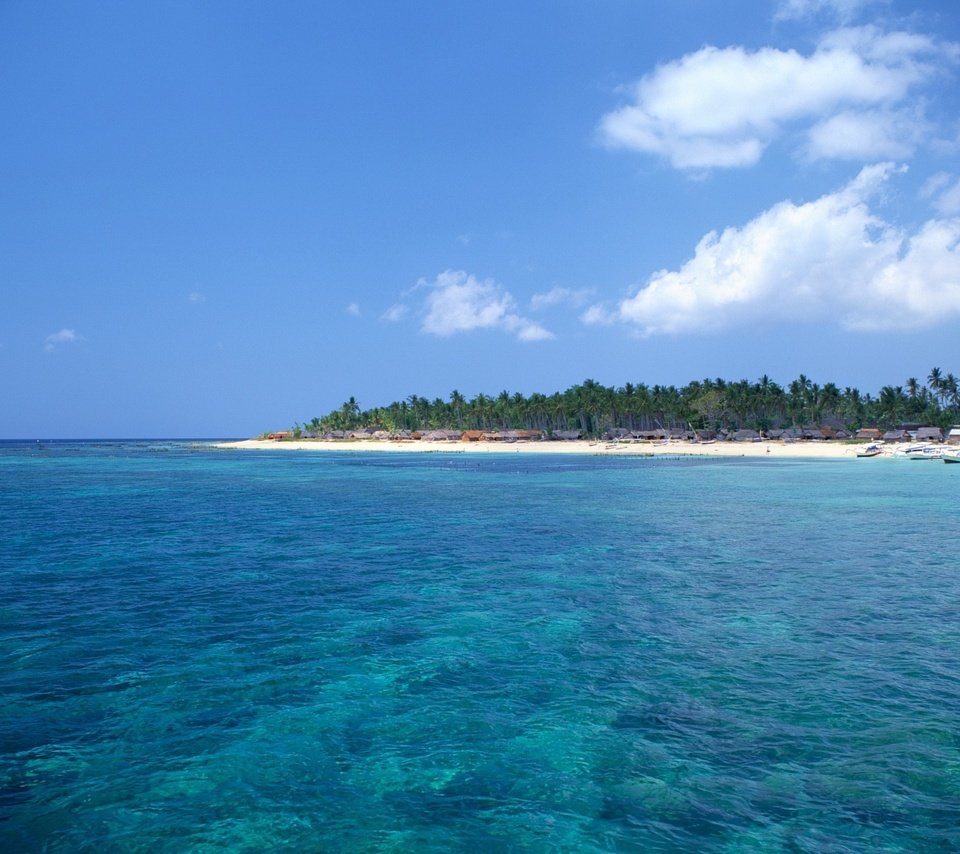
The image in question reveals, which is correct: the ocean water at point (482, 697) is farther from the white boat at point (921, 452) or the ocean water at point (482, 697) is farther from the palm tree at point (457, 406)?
the palm tree at point (457, 406)

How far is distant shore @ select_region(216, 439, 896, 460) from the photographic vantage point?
101m

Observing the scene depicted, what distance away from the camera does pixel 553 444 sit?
132875 millimetres

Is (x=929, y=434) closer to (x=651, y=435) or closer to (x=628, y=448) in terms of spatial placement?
(x=651, y=435)

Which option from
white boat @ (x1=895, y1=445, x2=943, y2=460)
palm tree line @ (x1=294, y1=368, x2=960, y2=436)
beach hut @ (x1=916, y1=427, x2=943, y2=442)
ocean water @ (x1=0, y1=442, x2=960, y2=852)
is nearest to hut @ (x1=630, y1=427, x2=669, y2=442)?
palm tree line @ (x1=294, y1=368, x2=960, y2=436)

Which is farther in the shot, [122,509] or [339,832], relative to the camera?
[122,509]

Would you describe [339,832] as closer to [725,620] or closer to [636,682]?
[636,682]

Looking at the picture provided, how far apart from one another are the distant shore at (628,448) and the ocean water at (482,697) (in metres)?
82.9

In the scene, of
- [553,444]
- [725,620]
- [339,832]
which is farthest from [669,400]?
[339,832]

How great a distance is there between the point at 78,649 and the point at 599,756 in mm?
10727

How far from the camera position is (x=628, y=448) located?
122 m

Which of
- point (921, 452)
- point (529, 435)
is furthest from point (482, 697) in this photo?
point (529, 435)

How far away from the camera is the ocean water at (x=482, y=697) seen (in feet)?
24.1

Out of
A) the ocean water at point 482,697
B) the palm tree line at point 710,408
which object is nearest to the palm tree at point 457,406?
the palm tree line at point 710,408

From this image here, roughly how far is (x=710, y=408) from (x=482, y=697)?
135 m
